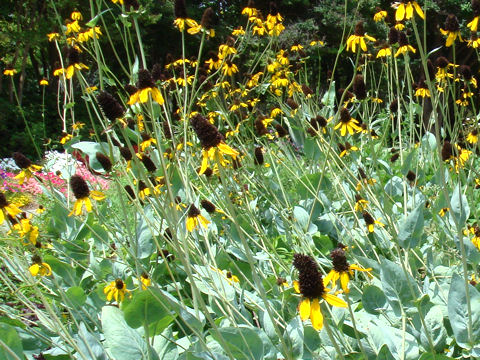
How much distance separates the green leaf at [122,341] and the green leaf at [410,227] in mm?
970

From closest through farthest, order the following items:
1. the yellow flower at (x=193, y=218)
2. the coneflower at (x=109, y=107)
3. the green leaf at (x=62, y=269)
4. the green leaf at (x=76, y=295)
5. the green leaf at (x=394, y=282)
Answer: the coneflower at (x=109, y=107) < the green leaf at (x=394, y=282) < the yellow flower at (x=193, y=218) < the green leaf at (x=76, y=295) < the green leaf at (x=62, y=269)

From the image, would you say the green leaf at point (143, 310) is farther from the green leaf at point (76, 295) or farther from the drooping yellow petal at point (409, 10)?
the drooping yellow petal at point (409, 10)

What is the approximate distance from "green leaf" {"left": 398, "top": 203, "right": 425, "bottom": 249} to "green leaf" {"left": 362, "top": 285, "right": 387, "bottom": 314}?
0.23 meters

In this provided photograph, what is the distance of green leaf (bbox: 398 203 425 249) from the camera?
1754 millimetres

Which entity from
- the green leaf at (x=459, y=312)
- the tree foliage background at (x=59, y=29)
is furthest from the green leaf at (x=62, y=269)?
the tree foliage background at (x=59, y=29)

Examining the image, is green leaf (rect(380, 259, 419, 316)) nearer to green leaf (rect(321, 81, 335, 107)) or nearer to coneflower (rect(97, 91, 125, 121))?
coneflower (rect(97, 91, 125, 121))

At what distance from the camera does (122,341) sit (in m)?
1.51

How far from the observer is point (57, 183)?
617 centimetres

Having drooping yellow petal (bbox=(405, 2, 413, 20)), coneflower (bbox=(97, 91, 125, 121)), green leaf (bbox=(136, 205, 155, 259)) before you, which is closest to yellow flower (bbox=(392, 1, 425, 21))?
drooping yellow petal (bbox=(405, 2, 413, 20))

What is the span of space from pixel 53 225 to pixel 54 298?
2.16 feet

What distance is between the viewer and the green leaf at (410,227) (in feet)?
5.75

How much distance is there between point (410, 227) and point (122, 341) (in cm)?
108

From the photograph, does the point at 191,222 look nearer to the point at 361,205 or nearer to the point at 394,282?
the point at 394,282

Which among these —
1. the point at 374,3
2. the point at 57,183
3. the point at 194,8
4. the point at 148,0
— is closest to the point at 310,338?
the point at 57,183
